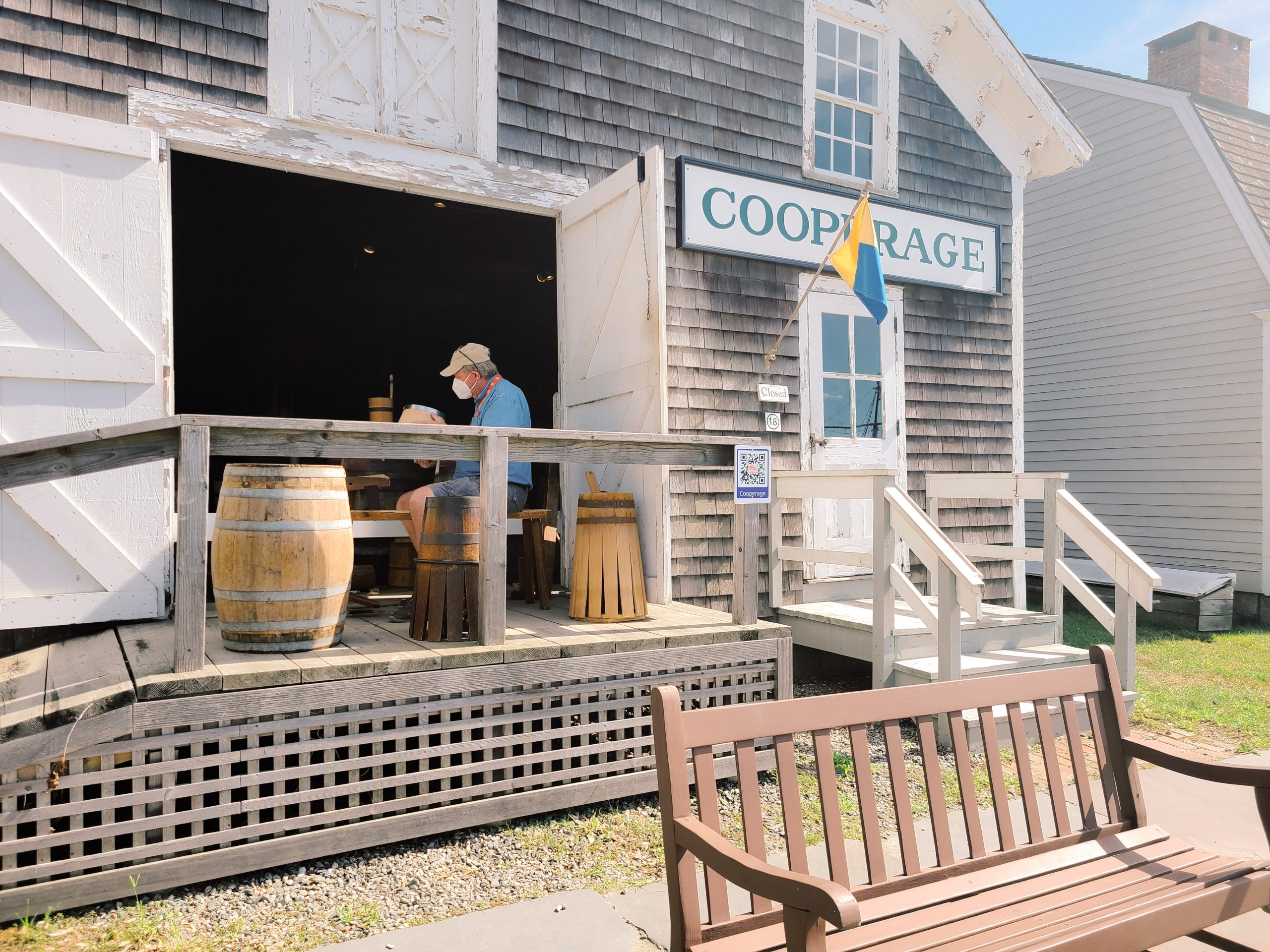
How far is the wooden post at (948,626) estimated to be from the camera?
4.05 m

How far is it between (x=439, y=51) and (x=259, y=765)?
3852 mm

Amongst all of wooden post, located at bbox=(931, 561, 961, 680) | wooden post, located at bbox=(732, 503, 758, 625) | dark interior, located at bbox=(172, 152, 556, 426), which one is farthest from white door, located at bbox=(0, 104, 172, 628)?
dark interior, located at bbox=(172, 152, 556, 426)

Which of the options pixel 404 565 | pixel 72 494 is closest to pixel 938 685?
pixel 72 494

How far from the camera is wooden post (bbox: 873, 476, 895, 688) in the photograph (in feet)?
14.8

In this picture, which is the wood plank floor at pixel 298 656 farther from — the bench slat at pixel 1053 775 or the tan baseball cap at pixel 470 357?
the tan baseball cap at pixel 470 357

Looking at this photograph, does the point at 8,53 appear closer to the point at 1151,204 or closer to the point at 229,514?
the point at 229,514

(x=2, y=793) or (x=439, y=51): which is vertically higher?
(x=439, y=51)

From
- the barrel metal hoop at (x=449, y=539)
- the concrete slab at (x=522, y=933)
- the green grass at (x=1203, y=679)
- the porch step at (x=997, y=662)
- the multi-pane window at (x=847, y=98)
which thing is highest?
the multi-pane window at (x=847, y=98)

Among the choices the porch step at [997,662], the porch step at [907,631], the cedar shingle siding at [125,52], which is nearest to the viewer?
the cedar shingle siding at [125,52]

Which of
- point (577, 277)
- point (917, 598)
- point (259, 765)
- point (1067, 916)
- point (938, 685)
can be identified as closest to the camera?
point (1067, 916)

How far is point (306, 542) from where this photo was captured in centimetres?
298

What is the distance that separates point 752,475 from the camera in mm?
3686

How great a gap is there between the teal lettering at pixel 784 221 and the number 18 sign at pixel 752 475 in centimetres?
260

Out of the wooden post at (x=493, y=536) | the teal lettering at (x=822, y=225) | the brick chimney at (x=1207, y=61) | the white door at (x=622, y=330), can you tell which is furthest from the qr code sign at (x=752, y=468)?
the brick chimney at (x=1207, y=61)
